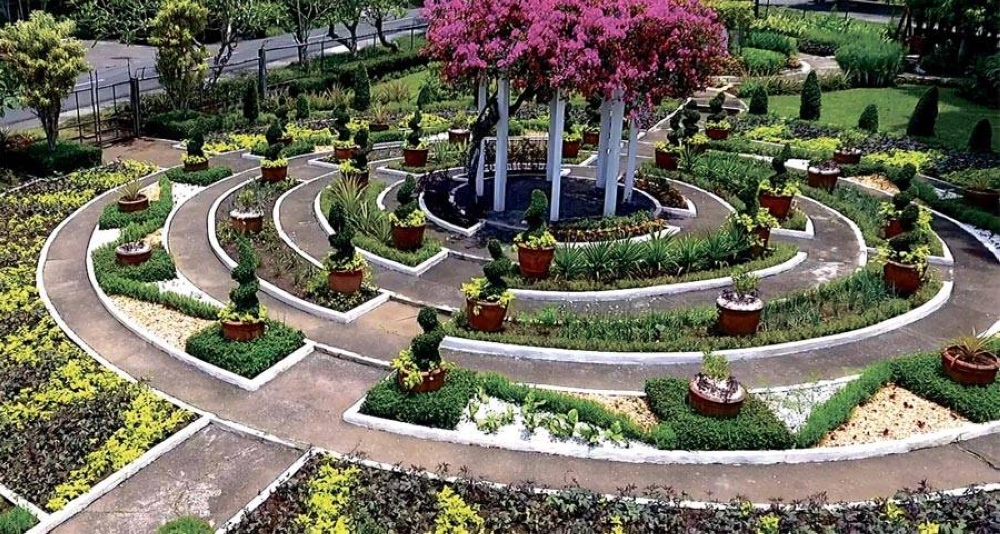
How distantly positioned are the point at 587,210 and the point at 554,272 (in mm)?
4903

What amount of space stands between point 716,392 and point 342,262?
7659 millimetres

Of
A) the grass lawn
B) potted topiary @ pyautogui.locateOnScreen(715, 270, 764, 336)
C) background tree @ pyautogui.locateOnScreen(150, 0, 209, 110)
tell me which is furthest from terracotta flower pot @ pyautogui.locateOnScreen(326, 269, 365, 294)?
the grass lawn

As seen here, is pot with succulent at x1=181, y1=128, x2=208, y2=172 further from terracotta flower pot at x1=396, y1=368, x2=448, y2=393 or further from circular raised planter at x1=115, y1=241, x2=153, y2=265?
terracotta flower pot at x1=396, y1=368, x2=448, y2=393

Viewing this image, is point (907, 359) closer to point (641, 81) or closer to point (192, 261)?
point (641, 81)

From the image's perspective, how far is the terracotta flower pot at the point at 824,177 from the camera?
2353cm

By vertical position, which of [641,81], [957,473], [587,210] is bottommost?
[957,473]

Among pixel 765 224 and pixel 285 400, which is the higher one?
pixel 765 224

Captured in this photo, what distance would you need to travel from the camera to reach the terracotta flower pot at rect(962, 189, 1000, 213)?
22391mm

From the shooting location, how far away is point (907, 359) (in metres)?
14.0

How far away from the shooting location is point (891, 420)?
1269cm

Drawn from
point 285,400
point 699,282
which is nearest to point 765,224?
point 699,282

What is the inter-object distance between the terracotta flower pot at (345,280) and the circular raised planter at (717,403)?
7.10 metres

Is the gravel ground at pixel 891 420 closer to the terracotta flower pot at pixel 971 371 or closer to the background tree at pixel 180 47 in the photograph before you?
the terracotta flower pot at pixel 971 371

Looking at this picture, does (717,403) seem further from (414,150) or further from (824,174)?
(414,150)
